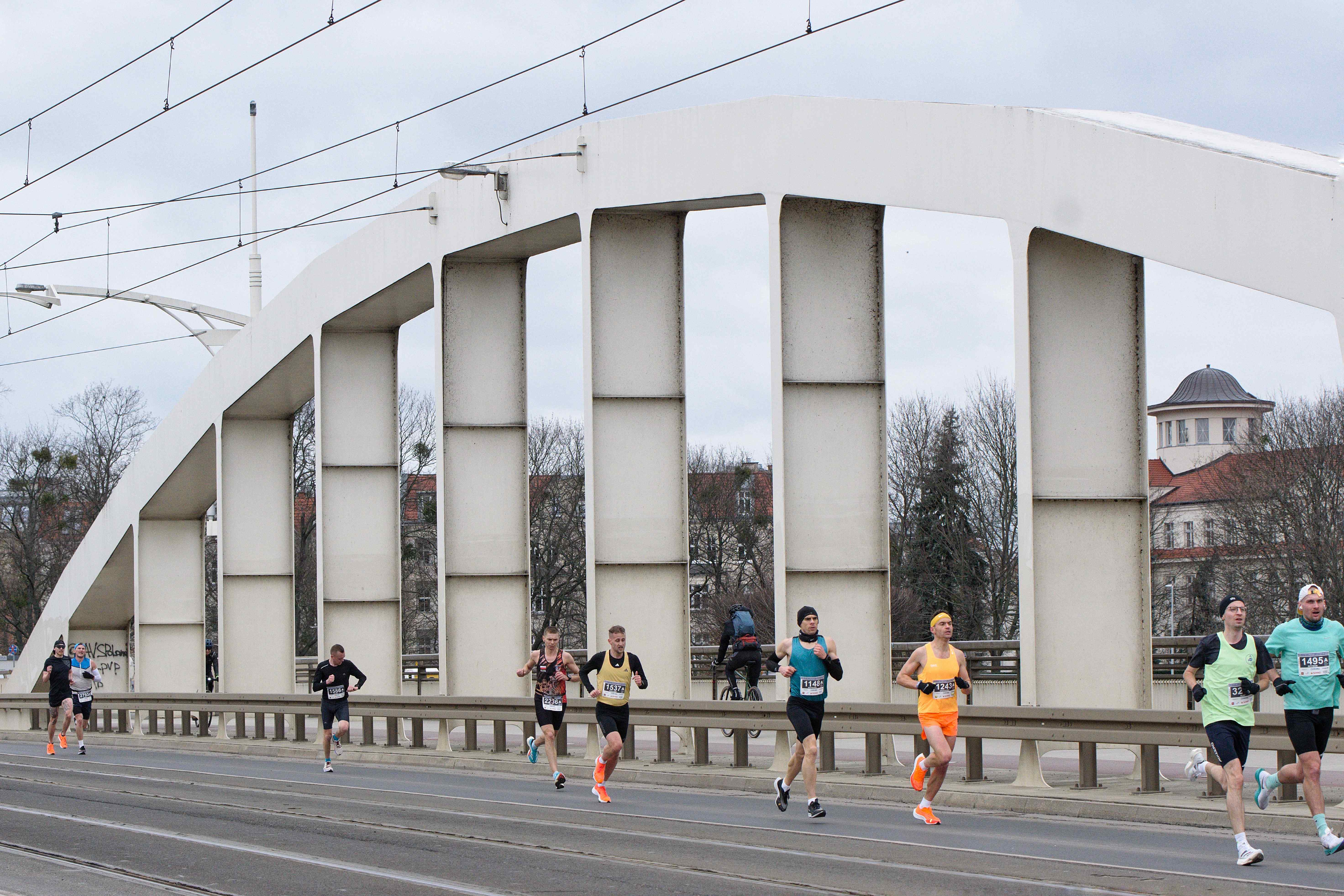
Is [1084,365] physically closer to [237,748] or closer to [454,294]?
[454,294]

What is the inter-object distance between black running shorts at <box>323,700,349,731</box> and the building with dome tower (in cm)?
4097

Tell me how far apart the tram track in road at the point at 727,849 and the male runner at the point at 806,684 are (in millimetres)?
1045

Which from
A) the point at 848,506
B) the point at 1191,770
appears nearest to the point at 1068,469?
the point at 848,506

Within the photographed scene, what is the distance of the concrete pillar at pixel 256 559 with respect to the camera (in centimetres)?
2927

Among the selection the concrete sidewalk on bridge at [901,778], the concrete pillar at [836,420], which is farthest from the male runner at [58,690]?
the concrete pillar at [836,420]

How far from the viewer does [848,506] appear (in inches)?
717

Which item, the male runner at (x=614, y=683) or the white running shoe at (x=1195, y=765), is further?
the male runner at (x=614, y=683)

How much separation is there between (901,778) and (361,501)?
511 inches

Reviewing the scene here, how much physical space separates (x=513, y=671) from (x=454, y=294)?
17.4 ft

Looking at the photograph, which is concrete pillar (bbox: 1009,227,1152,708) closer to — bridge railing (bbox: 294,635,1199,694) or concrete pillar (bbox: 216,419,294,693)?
bridge railing (bbox: 294,635,1199,694)

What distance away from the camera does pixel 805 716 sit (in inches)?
Result: 538

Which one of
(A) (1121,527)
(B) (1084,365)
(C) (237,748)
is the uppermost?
(B) (1084,365)

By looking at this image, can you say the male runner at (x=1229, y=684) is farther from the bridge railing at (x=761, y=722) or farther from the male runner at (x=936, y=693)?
the male runner at (x=936, y=693)

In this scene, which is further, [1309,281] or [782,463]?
[782,463]
